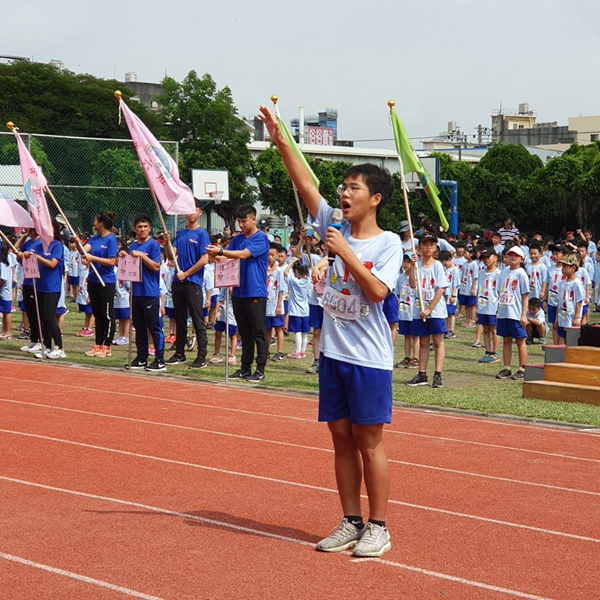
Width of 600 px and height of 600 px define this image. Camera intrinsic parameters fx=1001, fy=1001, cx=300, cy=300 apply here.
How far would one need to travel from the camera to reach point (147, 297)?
44.3 ft

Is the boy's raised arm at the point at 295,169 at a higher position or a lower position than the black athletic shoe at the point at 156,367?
higher

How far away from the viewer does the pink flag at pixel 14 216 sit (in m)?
14.6

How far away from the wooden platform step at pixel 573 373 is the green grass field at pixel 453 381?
454 millimetres

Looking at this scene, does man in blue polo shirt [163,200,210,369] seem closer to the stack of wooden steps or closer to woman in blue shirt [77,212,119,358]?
woman in blue shirt [77,212,119,358]

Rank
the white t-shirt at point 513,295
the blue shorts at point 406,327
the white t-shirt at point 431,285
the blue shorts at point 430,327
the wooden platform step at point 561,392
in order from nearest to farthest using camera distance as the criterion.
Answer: the wooden platform step at point 561,392 < the blue shorts at point 430,327 < the white t-shirt at point 431,285 < the white t-shirt at point 513,295 < the blue shorts at point 406,327

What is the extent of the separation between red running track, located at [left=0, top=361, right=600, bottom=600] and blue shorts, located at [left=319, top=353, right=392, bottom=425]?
2.52 feet

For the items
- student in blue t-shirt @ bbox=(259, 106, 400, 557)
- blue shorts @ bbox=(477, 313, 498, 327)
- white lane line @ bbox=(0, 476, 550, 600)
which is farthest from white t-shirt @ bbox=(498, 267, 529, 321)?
student in blue t-shirt @ bbox=(259, 106, 400, 557)

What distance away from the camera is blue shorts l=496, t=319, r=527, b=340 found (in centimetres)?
1380

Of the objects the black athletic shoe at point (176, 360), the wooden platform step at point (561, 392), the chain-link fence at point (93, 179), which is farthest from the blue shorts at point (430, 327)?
the chain-link fence at point (93, 179)

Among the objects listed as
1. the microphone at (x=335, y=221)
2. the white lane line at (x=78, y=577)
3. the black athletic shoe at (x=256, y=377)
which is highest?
the microphone at (x=335, y=221)

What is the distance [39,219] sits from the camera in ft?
46.3

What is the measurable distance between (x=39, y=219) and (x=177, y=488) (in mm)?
8118

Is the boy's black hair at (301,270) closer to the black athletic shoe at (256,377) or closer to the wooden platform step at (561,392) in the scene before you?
the black athletic shoe at (256,377)

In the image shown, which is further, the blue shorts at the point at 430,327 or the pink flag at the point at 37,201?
the pink flag at the point at 37,201
